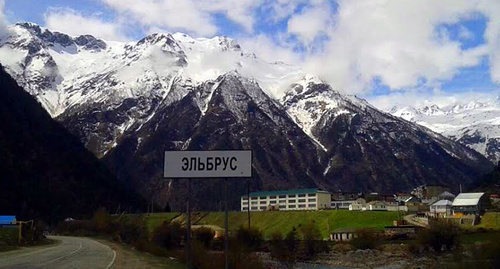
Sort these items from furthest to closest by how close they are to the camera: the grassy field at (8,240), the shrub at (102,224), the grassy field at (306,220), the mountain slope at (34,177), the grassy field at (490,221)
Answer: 1. the mountain slope at (34,177)
2. the grassy field at (306,220)
3. the grassy field at (490,221)
4. the shrub at (102,224)
5. the grassy field at (8,240)

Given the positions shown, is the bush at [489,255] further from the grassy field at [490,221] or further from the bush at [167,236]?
the grassy field at [490,221]

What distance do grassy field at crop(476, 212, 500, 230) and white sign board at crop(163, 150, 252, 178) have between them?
122m

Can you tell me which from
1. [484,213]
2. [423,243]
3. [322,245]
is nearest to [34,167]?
[322,245]

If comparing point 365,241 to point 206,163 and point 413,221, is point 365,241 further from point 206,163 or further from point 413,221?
point 206,163

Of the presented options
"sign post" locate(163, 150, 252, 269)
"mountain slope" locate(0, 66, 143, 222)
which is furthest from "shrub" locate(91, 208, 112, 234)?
"sign post" locate(163, 150, 252, 269)

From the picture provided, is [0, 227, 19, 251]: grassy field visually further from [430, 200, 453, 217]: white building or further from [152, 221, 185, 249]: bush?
[430, 200, 453, 217]: white building

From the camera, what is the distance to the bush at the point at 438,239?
328ft

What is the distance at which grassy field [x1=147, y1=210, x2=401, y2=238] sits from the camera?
488 feet

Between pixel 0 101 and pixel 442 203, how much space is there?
150367 millimetres

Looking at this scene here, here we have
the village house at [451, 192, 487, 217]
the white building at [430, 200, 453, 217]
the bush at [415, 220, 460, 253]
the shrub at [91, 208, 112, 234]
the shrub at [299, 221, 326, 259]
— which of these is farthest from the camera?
the white building at [430, 200, 453, 217]

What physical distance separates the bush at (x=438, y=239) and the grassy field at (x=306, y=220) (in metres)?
37.3

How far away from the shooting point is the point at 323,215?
162m

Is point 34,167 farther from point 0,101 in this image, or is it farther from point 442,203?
point 442,203

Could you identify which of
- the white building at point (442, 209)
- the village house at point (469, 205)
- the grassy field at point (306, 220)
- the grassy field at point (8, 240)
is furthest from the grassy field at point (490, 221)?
the grassy field at point (8, 240)
